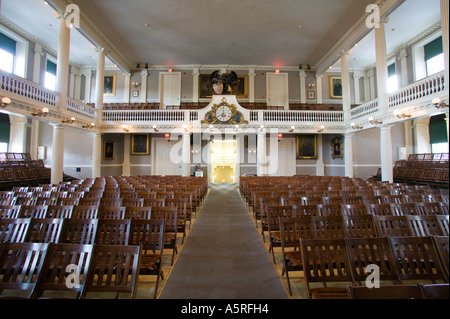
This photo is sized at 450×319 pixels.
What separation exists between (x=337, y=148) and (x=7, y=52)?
828 inches

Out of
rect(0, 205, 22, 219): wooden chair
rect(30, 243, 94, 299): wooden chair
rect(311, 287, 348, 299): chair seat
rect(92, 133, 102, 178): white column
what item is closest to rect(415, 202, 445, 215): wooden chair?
rect(311, 287, 348, 299): chair seat

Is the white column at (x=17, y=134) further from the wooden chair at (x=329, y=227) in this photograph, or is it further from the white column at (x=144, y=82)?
the wooden chair at (x=329, y=227)

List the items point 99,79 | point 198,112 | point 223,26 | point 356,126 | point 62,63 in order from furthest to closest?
point 198,112
point 99,79
point 223,26
point 356,126
point 62,63

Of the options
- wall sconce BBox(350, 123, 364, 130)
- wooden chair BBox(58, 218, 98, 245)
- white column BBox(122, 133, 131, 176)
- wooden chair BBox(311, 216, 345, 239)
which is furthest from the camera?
white column BBox(122, 133, 131, 176)

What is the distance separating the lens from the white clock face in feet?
41.1

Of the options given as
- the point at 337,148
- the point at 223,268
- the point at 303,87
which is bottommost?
the point at 223,268

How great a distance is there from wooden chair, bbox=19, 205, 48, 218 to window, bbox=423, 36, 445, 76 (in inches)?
702

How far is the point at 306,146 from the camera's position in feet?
49.6

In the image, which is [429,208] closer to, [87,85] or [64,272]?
[64,272]

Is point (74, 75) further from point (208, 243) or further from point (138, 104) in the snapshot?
point (208, 243)

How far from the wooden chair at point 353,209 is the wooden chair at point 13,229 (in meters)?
4.24

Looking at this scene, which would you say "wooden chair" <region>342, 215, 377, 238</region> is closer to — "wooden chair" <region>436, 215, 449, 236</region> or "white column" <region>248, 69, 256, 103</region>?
"wooden chair" <region>436, 215, 449, 236</region>

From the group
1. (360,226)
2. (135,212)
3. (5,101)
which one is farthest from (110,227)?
(5,101)

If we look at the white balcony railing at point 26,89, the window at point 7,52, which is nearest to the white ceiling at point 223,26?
the window at point 7,52
